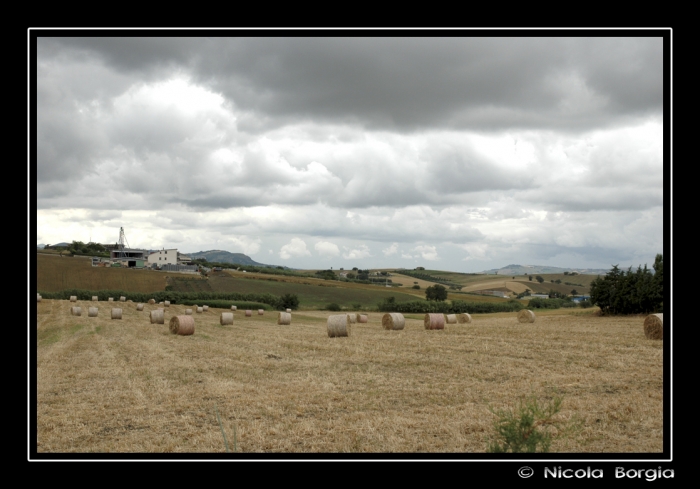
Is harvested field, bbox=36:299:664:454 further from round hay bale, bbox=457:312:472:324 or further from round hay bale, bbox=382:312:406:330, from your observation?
Result: round hay bale, bbox=457:312:472:324

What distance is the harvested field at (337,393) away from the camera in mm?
7680

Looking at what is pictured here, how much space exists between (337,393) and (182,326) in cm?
1520

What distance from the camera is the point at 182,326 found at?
23.7m

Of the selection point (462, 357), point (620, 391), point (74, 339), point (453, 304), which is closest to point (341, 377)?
point (462, 357)

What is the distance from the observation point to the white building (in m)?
64.8

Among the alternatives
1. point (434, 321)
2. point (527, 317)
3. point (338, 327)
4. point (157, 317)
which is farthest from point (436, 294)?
point (338, 327)

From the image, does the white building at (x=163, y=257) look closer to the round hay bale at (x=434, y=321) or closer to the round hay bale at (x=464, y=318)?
the round hay bale at (x=464, y=318)

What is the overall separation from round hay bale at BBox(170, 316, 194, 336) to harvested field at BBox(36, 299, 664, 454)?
3708 mm

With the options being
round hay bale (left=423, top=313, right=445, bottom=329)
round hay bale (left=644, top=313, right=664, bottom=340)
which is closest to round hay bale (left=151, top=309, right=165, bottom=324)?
round hay bale (left=423, top=313, right=445, bottom=329)

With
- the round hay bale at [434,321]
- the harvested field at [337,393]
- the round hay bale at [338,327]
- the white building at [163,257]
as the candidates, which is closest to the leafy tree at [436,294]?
the white building at [163,257]

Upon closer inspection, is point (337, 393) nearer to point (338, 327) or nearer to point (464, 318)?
point (338, 327)

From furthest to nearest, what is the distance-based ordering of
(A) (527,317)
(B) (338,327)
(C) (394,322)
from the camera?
(A) (527,317) < (C) (394,322) < (B) (338,327)
